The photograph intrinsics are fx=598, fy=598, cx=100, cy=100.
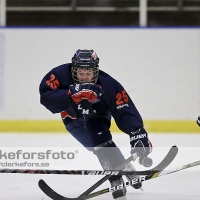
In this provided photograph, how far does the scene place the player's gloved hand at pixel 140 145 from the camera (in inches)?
117

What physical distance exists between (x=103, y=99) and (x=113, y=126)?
9.44 ft

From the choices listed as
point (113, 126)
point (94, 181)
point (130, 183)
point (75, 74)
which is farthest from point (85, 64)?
point (113, 126)

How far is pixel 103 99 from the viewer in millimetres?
3211

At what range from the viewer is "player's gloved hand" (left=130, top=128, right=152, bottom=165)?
9.78ft

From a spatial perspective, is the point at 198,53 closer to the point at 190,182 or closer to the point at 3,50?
the point at 3,50

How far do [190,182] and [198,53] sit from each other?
278 centimetres

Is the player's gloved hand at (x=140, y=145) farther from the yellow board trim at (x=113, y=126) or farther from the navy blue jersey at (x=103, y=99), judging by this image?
the yellow board trim at (x=113, y=126)

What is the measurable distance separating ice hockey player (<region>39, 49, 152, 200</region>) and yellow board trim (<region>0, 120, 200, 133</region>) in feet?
8.72

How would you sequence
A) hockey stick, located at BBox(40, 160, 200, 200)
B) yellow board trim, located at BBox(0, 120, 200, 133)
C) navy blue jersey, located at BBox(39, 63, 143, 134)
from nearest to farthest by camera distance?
hockey stick, located at BBox(40, 160, 200, 200) < navy blue jersey, located at BBox(39, 63, 143, 134) < yellow board trim, located at BBox(0, 120, 200, 133)

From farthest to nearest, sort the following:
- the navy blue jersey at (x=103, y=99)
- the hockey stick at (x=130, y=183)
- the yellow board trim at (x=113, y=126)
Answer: the yellow board trim at (x=113, y=126) < the navy blue jersey at (x=103, y=99) < the hockey stick at (x=130, y=183)

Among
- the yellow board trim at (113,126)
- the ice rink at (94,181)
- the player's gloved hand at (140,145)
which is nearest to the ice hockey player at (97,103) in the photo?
the player's gloved hand at (140,145)

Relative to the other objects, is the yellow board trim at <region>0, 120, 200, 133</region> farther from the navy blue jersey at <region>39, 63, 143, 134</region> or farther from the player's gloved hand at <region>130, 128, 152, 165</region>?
the player's gloved hand at <region>130, 128, 152, 165</region>

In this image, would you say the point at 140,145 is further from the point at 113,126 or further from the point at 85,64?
the point at 113,126

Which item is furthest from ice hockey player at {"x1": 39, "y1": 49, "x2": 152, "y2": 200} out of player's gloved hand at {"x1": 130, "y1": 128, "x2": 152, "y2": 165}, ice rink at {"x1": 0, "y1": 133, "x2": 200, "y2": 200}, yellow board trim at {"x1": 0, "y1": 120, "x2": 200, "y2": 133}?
yellow board trim at {"x1": 0, "y1": 120, "x2": 200, "y2": 133}
